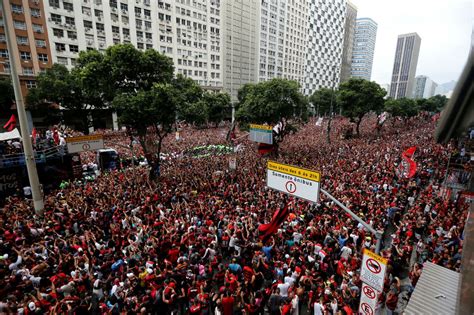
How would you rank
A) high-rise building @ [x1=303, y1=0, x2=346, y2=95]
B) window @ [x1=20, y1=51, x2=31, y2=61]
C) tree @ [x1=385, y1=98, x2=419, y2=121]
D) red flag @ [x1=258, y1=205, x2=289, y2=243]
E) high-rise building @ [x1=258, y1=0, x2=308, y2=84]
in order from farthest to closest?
1. high-rise building @ [x1=303, y1=0, x2=346, y2=95]
2. high-rise building @ [x1=258, y1=0, x2=308, y2=84]
3. tree @ [x1=385, y1=98, x2=419, y2=121]
4. window @ [x1=20, y1=51, x2=31, y2=61]
5. red flag @ [x1=258, y1=205, x2=289, y2=243]

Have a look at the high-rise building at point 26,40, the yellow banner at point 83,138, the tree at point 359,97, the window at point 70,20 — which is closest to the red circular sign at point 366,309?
the yellow banner at point 83,138

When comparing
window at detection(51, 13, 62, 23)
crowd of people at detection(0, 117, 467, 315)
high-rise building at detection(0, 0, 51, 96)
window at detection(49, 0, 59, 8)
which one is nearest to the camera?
crowd of people at detection(0, 117, 467, 315)

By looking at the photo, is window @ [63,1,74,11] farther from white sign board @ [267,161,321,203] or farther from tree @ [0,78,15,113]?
white sign board @ [267,161,321,203]

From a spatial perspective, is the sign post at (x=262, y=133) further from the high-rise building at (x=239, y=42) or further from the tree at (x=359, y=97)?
the high-rise building at (x=239, y=42)

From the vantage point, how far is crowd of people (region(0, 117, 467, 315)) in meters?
7.20

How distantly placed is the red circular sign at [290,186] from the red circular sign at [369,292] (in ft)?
9.14

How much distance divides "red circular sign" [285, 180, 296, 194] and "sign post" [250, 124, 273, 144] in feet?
46.1

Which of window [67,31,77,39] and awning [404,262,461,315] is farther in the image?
A: window [67,31,77,39]

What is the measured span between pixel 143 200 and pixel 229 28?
2749 inches

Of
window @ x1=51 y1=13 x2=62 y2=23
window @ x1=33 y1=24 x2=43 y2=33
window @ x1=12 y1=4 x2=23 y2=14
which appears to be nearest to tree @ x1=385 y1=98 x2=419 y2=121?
window @ x1=51 y1=13 x2=62 y2=23

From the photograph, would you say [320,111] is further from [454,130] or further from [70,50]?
[454,130]

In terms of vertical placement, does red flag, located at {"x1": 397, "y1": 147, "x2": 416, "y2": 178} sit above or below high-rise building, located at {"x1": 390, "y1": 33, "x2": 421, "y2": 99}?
below

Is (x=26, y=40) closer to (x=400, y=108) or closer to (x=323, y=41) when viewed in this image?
(x=400, y=108)

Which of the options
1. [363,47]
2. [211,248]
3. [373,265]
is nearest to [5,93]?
[211,248]
